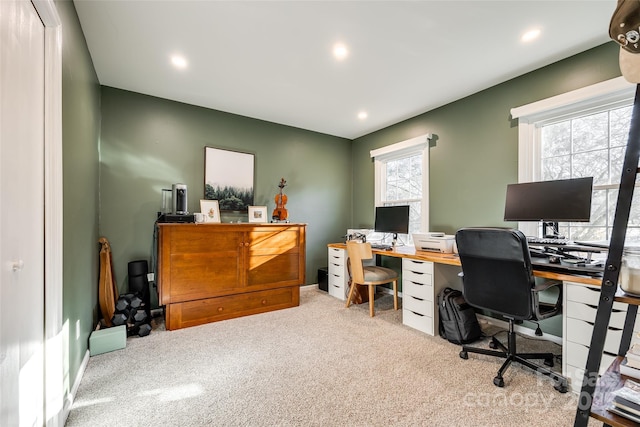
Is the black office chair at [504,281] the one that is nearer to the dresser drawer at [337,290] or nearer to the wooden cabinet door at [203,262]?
the dresser drawer at [337,290]

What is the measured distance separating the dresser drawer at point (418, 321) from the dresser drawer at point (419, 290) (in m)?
0.18

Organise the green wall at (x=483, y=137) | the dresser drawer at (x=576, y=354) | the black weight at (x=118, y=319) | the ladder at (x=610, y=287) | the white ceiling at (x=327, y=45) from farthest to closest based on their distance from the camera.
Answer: the black weight at (x=118, y=319), the green wall at (x=483, y=137), the white ceiling at (x=327, y=45), the dresser drawer at (x=576, y=354), the ladder at (x=610, y=287)

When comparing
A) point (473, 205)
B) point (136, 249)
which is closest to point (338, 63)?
point (473, 205)

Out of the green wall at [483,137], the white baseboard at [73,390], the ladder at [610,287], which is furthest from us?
the green wall at [483,137]

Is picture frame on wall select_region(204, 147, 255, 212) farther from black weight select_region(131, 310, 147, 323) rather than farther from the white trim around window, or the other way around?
the white trim around window

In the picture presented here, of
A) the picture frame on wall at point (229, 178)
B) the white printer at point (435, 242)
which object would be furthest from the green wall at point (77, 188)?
the white printer at point (435, 242)

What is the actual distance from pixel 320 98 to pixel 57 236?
2.75 m

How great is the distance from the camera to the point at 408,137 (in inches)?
156

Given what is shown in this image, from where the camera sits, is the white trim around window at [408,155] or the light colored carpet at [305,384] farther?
the white trim around window at [408,155]

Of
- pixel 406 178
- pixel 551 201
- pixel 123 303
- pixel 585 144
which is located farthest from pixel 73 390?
pixel 585 144

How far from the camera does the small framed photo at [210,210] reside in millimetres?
3455

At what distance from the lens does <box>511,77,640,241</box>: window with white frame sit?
89.5 inches

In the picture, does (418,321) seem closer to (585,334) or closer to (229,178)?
(585,334)

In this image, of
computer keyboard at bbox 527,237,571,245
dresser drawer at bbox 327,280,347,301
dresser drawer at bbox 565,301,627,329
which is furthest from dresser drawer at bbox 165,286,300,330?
dresser drawer at bbox 565,301,627,329
